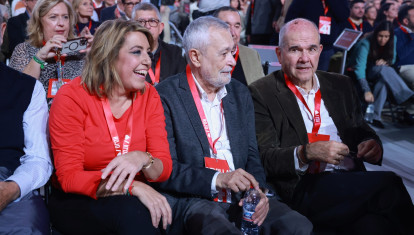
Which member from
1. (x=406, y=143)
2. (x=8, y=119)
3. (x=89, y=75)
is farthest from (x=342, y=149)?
(x=406, y=143)

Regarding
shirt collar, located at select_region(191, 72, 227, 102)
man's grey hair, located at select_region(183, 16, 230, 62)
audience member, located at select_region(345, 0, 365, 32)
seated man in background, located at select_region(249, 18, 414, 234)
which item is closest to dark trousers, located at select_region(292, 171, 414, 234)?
seated man in background, located at select_region(249, 18, 414, 234)

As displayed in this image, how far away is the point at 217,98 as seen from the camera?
Result: 2287 mm

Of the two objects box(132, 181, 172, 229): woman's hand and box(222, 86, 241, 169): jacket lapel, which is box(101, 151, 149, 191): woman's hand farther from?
box(222, 86, 241, 169): jacket lapel

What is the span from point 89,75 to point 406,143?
4.09 meters

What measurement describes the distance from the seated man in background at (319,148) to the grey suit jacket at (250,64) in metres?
1.19

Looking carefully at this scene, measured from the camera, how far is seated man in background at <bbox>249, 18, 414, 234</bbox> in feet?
7.09

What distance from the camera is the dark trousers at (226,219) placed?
5.97ft

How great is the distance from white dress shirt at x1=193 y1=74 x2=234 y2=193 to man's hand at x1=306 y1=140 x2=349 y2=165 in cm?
47

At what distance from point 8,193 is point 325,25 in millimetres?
4308

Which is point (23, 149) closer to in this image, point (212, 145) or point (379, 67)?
point (212, 145)

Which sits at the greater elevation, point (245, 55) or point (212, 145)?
point (245, 55)

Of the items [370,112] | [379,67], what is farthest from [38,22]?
[379,67]

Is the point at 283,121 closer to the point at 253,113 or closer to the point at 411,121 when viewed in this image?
the point at 253,113

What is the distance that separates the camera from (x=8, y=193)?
1656mm
